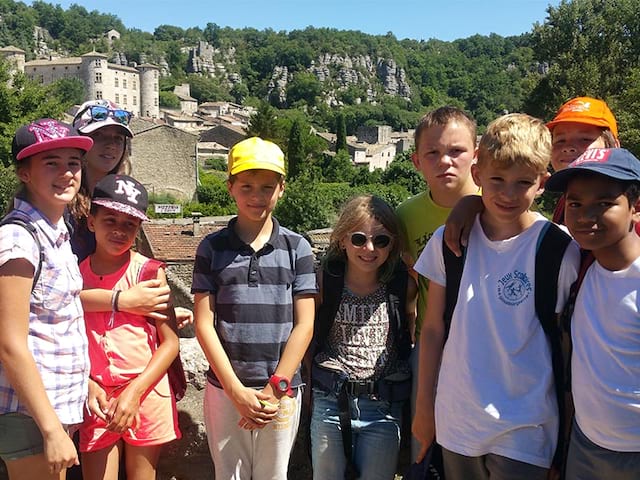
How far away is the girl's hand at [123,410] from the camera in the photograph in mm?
2490

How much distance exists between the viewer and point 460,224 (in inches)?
94.6

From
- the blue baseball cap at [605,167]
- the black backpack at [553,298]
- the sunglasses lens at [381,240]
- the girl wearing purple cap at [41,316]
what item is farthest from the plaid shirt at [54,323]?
the blue baseball cap at [605,167]

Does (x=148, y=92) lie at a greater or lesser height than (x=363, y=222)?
greater

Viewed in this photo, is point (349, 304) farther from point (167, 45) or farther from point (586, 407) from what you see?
point (167, 45)

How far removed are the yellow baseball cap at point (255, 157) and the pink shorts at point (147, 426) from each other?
3.31 feet

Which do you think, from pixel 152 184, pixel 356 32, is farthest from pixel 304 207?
pixel 356 32

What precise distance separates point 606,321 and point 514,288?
0.33m

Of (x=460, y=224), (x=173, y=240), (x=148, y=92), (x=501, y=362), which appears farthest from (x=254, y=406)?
(x=148, y=92)

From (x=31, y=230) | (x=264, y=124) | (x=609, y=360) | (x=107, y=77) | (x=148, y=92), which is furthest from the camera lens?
(x=148, y=92)

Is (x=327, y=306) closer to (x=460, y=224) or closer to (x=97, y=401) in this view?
(x=460, y=224)

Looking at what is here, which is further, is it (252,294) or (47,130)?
(252,294)

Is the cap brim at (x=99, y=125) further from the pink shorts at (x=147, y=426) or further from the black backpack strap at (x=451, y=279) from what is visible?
the black backpack strap at (x=451, y=279)

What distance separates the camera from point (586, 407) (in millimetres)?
2080

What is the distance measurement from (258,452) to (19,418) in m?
0.98
